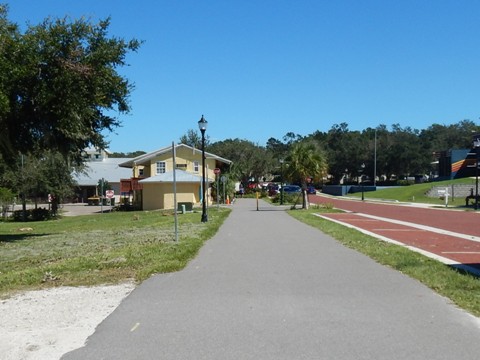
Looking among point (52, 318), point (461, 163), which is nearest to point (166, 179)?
point (52, 318)

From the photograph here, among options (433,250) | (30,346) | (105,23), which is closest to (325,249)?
(433,250)

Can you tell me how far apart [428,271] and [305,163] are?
27.9 meters

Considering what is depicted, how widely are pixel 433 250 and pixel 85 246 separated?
9572mm

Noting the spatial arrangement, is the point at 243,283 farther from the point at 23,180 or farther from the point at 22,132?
the point at 23,180

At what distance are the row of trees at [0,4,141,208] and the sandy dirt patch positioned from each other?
9.49 m

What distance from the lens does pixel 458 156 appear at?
77625 mm

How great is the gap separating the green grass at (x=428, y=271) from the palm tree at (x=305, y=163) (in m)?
21.5

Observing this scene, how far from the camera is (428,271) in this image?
1014 cm

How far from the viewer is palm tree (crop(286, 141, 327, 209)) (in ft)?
124

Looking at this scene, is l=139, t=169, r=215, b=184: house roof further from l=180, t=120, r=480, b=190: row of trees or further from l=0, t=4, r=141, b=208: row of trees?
l=0, t=4, r=141, b=208: row of trees

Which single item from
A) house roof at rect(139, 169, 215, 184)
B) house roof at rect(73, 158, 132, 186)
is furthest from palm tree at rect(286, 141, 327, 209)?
house roof at rect(73, 158, 132, 186)

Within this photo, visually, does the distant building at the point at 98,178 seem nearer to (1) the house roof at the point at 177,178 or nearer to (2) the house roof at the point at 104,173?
(2) the house roof at the point at 104,173

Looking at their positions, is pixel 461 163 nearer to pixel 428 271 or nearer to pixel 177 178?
pixel 177 178

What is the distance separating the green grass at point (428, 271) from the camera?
26.0 feet
